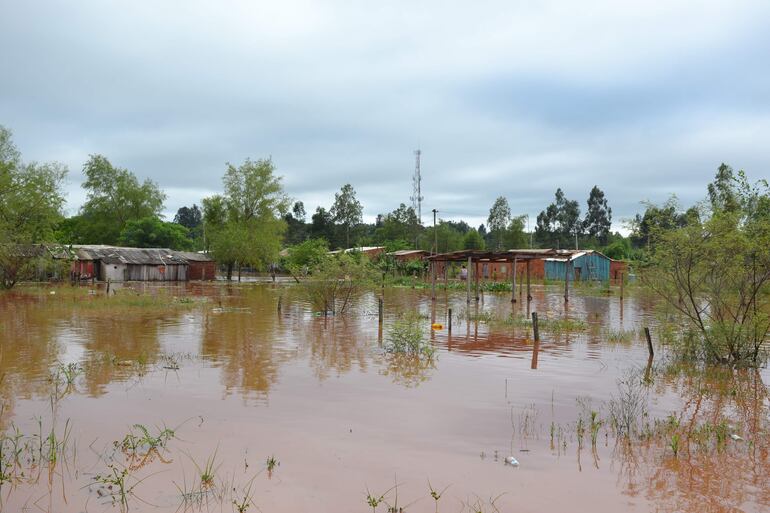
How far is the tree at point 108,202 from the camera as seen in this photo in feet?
231

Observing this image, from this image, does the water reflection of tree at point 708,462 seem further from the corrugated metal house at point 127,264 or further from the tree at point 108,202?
the tree at point 108,202

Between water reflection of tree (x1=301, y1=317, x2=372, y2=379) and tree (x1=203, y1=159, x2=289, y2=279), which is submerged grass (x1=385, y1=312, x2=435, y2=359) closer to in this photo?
water reflection of tree (x1=301, y1=317, x2=372, y2=379)

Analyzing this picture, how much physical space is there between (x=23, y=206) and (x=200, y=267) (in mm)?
22690

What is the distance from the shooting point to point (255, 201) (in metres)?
57.6

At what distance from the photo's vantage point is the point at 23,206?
36.2 meters

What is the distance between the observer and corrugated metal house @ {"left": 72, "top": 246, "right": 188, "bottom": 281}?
49250 mm

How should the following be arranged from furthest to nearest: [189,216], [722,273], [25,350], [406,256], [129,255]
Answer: [189,216] < [406,256] < [129,255] < [25,350] < [722,273]

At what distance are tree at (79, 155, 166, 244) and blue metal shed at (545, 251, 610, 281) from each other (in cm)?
4816

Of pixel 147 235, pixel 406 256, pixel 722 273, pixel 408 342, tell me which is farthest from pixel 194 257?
pixel 722 273

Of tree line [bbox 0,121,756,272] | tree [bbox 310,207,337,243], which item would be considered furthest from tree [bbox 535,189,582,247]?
tree [bbox 310,207,337,243]

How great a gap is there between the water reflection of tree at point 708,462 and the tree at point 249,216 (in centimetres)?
4760

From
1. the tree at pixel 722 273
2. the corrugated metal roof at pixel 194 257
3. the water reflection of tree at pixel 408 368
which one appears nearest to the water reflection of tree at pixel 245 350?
the water reflection of tree at pixel 408 368

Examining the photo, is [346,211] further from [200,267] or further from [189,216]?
[189,216]

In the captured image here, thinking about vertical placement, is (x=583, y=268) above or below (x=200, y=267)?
above
